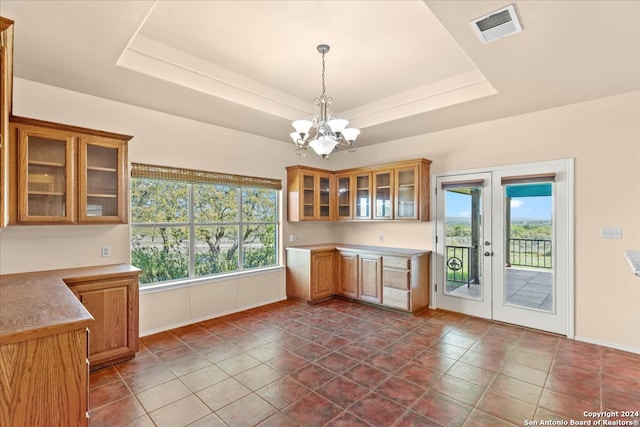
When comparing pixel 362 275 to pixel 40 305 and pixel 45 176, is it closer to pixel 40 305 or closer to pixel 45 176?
pixel 40 305

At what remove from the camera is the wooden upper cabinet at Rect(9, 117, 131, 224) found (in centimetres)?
271

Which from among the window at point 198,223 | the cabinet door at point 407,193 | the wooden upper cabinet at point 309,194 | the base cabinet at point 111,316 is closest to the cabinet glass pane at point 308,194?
the wooden upper cabinet at point 309,194

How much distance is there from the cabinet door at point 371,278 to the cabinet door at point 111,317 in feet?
10.2

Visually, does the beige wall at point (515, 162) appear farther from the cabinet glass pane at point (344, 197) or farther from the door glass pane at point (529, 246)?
the cabinet glass pane at point (344, 197)

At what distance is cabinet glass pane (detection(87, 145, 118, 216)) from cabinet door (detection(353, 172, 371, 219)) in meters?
3.48

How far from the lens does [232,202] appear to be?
4637 millimetres

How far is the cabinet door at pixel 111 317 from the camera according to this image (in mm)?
2805

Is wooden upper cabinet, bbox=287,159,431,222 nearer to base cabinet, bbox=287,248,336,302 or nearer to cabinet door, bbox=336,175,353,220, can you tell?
cabinet door, bbox=336,175,353,220

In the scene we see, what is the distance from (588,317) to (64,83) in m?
6.07

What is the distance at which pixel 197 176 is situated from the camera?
13.5 ft

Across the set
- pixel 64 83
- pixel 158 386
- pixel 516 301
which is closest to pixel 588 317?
pixel 516 301

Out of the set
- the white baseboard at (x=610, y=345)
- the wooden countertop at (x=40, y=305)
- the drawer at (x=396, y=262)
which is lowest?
the white baseboard at (x=610, y=345)

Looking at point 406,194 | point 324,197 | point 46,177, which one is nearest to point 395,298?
point 406,194

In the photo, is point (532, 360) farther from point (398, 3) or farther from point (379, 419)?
point (398, 3)
